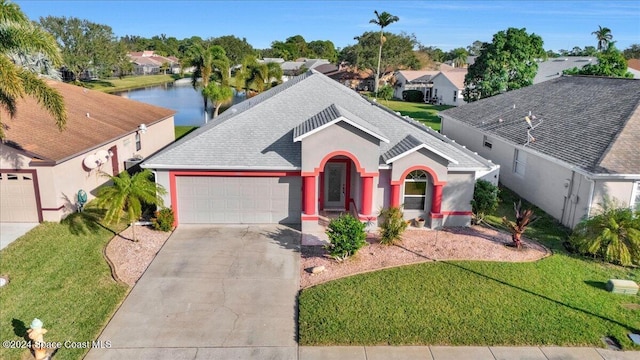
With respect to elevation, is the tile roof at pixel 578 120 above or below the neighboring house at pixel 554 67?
below

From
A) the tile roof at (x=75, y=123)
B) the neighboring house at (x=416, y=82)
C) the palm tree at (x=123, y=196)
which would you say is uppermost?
the neighboring house at (x=416, y=82)

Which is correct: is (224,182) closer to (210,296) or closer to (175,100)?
(210,296)

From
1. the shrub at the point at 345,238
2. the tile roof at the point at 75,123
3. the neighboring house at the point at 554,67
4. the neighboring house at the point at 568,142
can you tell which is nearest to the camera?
the shrub at the point at 345,238

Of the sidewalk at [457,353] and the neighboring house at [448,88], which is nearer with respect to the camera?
the sidewalk at [457,353]

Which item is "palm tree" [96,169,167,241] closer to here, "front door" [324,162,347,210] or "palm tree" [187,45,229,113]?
"front door" [324,162,347,210]

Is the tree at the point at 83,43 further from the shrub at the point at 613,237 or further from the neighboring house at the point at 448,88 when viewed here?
the shrub at the point at 613,237

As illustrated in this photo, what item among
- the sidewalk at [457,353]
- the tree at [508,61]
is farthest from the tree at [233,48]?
the sidewalk at [457,353]

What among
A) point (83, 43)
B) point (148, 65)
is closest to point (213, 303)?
point (83, 43)
